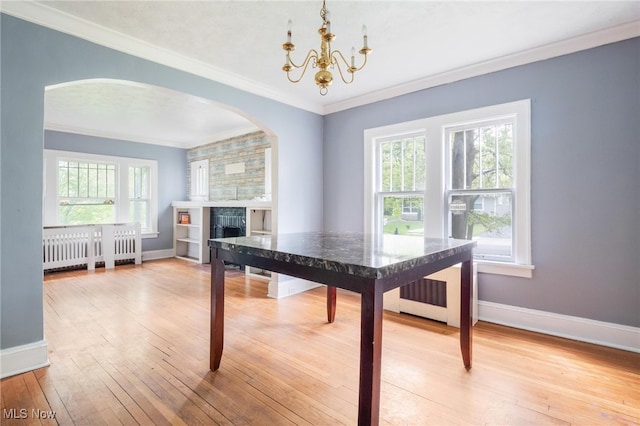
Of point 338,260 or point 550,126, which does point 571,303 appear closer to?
point 550,126

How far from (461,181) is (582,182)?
3.43 ft

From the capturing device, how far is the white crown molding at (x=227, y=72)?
2295mm

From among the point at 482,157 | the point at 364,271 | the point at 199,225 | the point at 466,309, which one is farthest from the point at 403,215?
the point at 199,225

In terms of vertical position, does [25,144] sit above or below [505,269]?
above

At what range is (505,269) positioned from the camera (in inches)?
123

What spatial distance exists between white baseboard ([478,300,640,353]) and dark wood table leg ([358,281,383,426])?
248 cm

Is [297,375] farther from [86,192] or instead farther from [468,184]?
[86,192]

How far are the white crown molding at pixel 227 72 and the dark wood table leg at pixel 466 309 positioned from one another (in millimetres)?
2177

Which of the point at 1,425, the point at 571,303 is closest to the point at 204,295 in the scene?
the point at 1,425

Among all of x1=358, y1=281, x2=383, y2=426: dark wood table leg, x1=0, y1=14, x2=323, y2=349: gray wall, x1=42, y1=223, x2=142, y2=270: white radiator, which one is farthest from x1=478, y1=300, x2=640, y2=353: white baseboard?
x1=42, y1=223, x2=142, y2=270: white radiator

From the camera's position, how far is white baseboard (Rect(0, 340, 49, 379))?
6.94ft

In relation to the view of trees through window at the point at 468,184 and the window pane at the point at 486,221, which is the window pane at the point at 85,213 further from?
the window pane at the point at 486,221

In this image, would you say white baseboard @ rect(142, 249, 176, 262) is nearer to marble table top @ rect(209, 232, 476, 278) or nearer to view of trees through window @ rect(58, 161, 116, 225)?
view of trees through window @ rect(58, 161, 116, 225)

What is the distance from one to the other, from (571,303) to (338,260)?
2.67 metres
